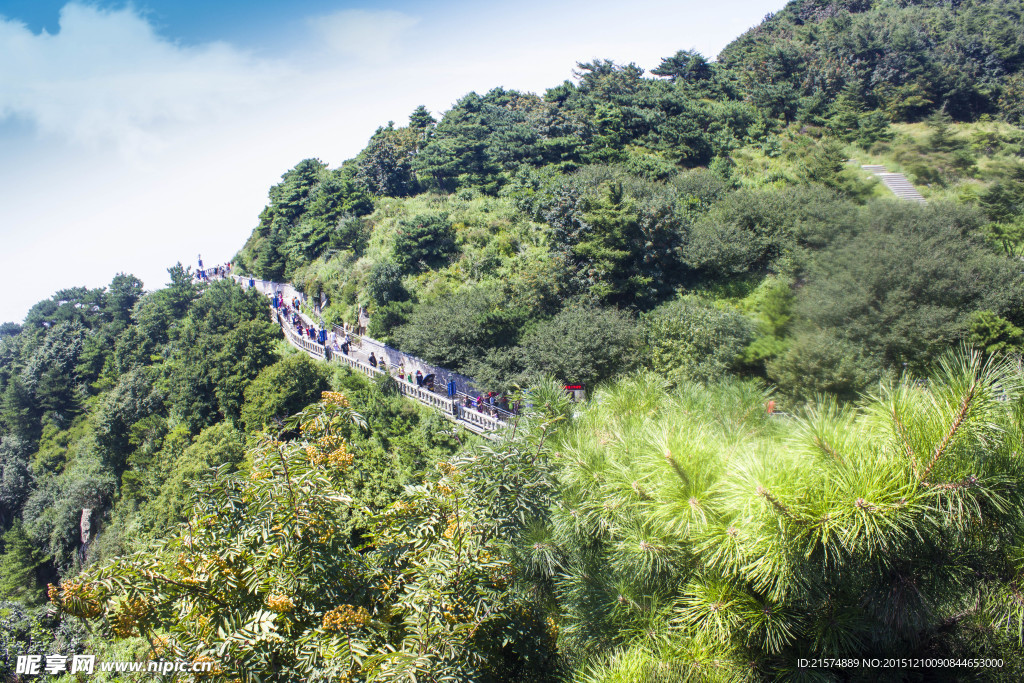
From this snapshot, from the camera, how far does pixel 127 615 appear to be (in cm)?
365

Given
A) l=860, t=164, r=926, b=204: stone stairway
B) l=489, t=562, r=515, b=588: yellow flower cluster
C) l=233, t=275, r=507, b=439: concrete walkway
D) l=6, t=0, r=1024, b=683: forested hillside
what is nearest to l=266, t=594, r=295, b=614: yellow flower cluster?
l=6, t=0, r=1024, b=683: forested hillside

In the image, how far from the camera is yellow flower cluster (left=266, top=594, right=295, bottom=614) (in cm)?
374

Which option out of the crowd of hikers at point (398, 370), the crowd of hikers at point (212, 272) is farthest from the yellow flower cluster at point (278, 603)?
the crowd of hikers at point (212, 272)

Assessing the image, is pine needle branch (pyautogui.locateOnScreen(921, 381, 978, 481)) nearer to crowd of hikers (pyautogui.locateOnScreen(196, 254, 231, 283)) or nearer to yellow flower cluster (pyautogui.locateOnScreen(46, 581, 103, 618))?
yellow flower cluster (pyautogui.locateOnScreen(46, 581, 103, 618))

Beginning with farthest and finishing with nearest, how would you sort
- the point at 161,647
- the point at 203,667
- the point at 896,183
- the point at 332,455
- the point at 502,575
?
the point at 896,183 → the point at 502,575 → the point at 332,455 → the point at 161,647 → the point at 203,667

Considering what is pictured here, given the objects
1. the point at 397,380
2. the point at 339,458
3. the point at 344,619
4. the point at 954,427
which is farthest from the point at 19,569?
the point at 954,427

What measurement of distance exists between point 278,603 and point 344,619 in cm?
48

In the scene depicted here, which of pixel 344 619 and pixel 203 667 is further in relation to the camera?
pixel 344 619

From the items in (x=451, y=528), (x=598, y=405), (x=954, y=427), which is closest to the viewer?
(x=954, y=427)

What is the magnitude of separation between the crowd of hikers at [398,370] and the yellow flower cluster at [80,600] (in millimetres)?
9788

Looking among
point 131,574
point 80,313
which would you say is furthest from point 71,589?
point 80,313

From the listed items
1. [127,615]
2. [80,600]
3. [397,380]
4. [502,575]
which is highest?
[80,600]

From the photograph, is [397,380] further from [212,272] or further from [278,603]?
[212,272]

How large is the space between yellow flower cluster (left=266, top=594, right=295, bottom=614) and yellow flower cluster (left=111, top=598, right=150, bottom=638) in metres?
0.85
